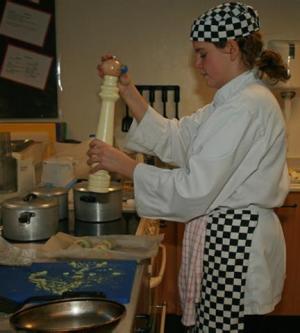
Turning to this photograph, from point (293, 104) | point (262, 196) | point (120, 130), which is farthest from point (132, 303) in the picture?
point (293, 104)

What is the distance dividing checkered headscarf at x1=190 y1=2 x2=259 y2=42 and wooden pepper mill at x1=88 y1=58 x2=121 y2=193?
0.26m

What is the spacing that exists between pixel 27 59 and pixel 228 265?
1.91 metres

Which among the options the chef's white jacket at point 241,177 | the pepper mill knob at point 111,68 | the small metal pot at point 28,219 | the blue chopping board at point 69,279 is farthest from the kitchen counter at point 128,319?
the pepper mill knob at point 111,68

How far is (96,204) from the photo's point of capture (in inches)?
68.6

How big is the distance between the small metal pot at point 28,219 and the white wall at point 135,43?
1.48 m

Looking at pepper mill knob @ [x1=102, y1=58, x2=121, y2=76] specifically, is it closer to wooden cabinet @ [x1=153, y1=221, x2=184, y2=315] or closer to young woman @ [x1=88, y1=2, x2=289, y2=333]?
young woman @ [x1=88, y1=2, x2=289, y2=333]

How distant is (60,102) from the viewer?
2.95m

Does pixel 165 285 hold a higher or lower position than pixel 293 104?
lower

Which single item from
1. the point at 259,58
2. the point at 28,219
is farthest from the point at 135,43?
the point at 28,219

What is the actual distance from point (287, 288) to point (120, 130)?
1.25 meters

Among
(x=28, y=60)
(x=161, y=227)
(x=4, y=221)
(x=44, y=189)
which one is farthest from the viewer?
(x=28, y=60)

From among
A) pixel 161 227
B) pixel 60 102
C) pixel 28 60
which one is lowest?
pixel 161 227

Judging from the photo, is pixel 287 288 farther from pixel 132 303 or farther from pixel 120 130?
pixel 132 303

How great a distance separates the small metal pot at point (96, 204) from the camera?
1.73 metres
